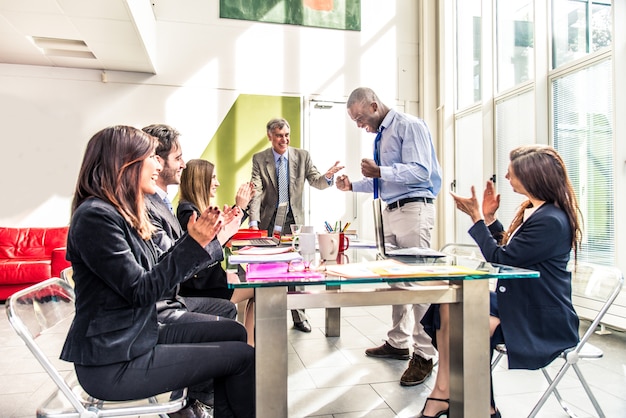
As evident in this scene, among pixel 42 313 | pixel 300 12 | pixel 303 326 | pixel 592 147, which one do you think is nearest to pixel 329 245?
pixel 42 313

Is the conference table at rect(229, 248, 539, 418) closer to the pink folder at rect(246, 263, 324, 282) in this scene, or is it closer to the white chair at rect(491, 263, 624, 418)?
the pink folder at rect(246, 263, 324, 282)

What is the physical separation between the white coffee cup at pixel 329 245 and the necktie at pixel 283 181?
2072 millimetres

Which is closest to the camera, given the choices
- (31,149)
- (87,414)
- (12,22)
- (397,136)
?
(87,414)

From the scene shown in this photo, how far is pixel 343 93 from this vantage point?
6.11 metres

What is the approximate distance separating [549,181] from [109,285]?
1599 mm

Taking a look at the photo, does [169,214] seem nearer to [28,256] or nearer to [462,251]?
[462,251]

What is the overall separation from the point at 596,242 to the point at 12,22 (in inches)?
212

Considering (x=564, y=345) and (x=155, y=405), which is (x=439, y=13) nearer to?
(x=564, y=345)

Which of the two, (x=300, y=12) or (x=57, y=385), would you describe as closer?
(x=57, y=385)

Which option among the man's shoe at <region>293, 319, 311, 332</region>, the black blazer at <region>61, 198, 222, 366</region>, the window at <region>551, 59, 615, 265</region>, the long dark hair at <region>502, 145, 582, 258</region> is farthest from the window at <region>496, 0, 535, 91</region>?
the black blazer at <region>61, 198, 222, 366</region>

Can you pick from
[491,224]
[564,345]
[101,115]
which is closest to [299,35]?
[101,115]

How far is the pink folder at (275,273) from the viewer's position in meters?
1.32

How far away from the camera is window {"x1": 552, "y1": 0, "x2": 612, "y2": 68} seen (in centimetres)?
380

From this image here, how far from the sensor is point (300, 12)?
6.01 meters
